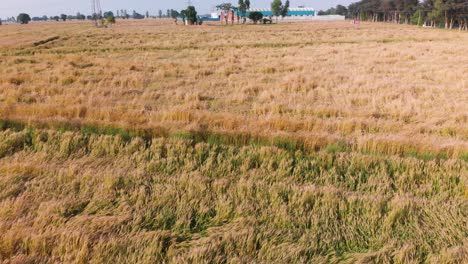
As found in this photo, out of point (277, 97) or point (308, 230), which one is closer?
point (308, 230)

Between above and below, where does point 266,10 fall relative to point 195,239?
above

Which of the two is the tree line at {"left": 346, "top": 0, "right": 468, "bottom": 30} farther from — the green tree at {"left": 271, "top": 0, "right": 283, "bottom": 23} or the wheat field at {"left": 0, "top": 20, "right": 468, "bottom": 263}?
the wheat field at {"left": 0, "top": 20, "right": 468, "bottom": 263}

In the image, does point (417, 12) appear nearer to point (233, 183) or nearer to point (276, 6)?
point (276, 6)

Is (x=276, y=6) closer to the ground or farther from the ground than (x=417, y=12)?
farther from the ground

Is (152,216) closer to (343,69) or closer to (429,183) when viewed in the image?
(429,183)

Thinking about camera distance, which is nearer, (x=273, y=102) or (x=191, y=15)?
(x=273, y=102)

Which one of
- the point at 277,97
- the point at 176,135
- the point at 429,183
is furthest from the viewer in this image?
the point at 277,97

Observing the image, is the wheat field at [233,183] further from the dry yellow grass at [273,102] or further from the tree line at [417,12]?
the tree line at [417,12]

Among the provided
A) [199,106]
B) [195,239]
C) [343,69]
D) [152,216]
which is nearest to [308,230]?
[195,239]

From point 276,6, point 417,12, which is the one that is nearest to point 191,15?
point 276,6

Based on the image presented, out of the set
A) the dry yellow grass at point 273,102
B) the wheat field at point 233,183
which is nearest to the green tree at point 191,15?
the dry yellow grass at point 273,102

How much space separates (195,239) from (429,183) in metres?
3.16

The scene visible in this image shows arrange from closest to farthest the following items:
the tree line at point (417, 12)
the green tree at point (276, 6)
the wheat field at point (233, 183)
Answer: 1. the wheat field at point (233, 183)
2. the tree line at point (417, 12)
3. the green tree at point (276, 6)

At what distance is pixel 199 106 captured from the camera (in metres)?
8.90
